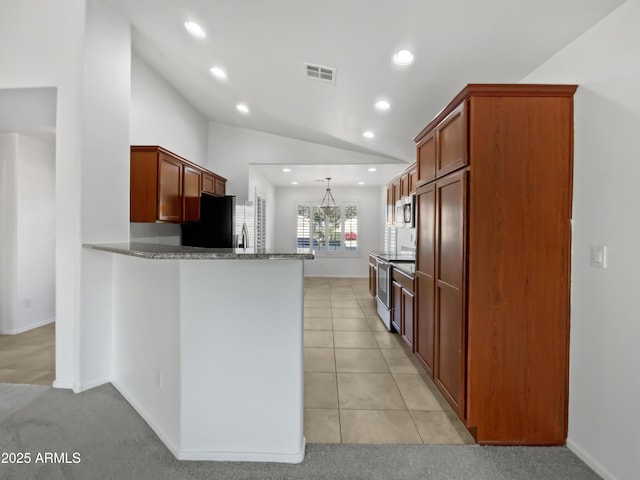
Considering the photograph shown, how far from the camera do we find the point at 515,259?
1967mm

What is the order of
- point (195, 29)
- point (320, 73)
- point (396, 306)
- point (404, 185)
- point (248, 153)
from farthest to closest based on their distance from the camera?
point (248, 153) < point (404, 185) < point (396, 306) < point (320, 73) < point (195, 29)

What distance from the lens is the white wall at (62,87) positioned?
2.59m

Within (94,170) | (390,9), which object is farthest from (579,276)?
(94,170)

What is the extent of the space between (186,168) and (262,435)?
128 inches

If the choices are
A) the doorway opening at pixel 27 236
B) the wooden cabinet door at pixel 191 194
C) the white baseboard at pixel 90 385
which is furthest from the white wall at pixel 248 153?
the white baseboard at pixel 90 385

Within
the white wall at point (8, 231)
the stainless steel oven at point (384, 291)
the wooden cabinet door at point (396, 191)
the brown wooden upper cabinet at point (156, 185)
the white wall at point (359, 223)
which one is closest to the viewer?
the brown wooden upper cabinet at point (156, 185)

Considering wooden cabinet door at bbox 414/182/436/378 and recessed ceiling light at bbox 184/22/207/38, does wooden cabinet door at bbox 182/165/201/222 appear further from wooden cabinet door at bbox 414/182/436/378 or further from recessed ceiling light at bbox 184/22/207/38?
wooden cabinet door at bbox 414/182/436/378

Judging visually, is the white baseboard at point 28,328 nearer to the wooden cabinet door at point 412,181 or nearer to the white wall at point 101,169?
the white wall at point 101,169

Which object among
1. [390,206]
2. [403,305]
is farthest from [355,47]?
[390,206]

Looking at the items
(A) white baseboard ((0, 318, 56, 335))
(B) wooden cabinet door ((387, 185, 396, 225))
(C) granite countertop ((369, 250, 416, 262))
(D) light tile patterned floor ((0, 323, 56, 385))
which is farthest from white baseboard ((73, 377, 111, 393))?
(B) wooden cabinet door ((387, 185, 396, 225))

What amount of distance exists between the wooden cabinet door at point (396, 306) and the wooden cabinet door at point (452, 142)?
1.74m

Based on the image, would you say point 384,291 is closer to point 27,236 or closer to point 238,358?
point 238,358

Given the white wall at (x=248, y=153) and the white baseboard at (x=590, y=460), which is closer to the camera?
the white baseboard at (x=590, y=460)

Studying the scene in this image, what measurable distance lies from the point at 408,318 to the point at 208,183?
134 inches
